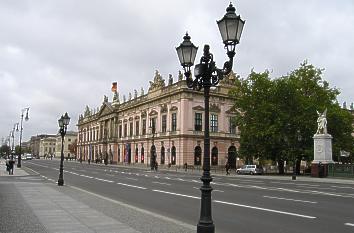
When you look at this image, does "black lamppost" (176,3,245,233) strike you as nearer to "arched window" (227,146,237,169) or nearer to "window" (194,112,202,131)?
"window" (194,112,202,131)

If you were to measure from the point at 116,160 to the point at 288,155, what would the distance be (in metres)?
66.3

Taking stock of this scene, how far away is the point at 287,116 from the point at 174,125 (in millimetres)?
31784

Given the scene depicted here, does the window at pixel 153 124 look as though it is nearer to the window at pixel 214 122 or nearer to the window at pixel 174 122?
the window at pixel 174 122

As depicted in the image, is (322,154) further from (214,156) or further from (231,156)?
(231,156)

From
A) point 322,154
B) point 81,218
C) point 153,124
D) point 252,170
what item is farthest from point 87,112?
point 81,218

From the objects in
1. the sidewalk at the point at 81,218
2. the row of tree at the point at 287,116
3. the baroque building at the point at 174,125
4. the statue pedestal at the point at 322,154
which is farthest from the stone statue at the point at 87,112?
the sidewalk at the point at 81,218

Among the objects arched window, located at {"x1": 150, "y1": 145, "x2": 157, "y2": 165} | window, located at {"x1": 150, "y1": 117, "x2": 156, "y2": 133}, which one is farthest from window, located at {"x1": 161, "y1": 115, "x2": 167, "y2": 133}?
arched window, located at {"x1": 150, "y1": 145, "x2": 157, "y2": 165}

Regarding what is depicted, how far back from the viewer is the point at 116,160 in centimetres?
11312

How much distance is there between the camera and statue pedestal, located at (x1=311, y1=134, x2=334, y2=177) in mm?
45250

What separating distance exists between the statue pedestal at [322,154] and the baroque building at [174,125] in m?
24.0

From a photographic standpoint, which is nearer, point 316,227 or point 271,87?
point 316,227

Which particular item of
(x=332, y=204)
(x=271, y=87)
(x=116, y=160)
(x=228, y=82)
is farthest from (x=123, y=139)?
(x=332, y=204)

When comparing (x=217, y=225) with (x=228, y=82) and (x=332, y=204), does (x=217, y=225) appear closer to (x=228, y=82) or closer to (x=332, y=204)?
(x=332, y=204)

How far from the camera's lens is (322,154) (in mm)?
45688
